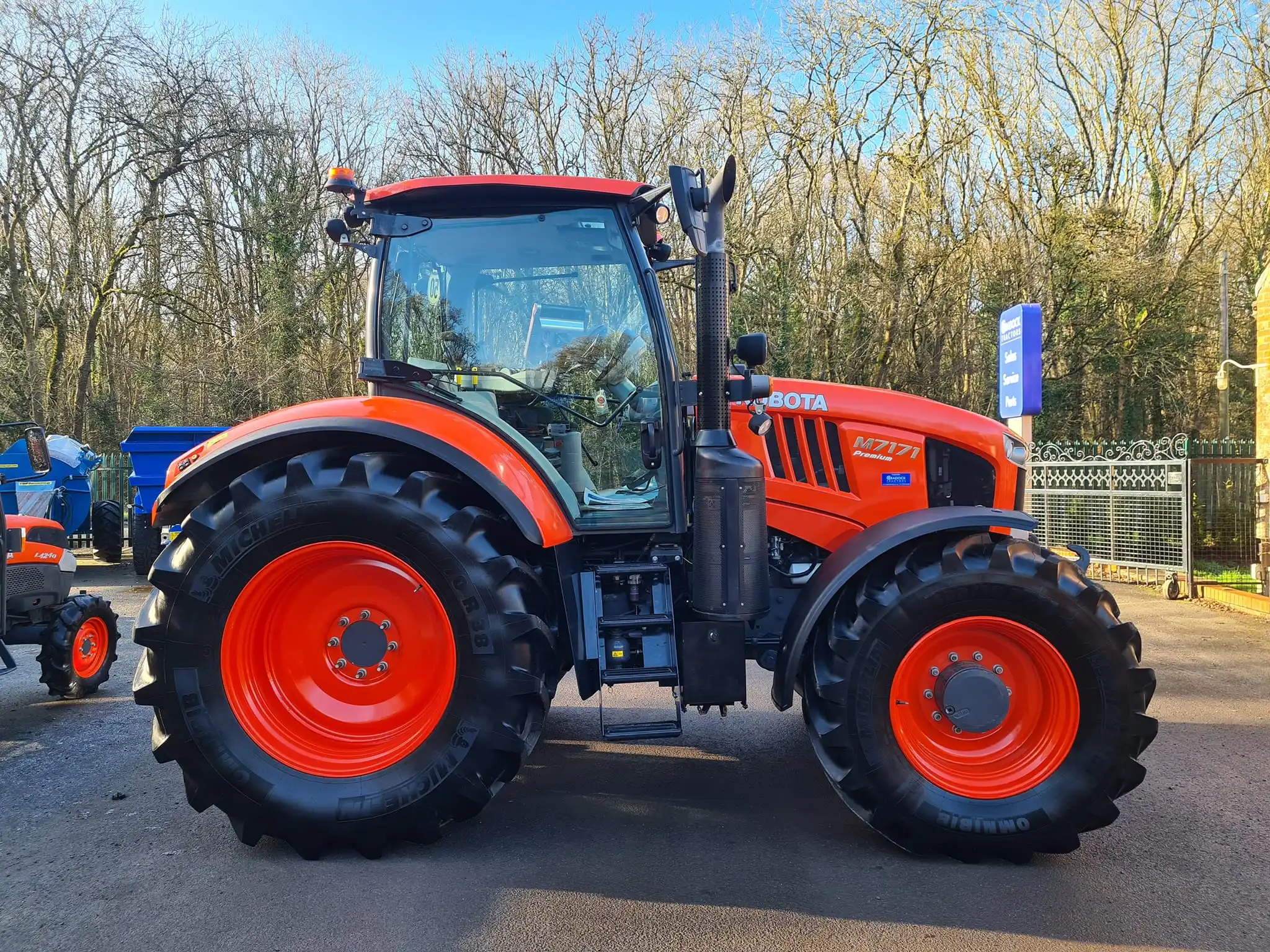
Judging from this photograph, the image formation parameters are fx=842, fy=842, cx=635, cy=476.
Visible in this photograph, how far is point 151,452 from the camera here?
1099cm

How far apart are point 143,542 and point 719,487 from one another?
10070 mm

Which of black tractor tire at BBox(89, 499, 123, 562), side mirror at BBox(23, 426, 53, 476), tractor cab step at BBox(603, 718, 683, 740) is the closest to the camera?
tractor cab step at BBox(603, 718, 683, 740)

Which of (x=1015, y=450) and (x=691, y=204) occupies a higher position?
(x=691, y=204)

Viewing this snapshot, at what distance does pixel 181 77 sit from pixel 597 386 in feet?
57.6

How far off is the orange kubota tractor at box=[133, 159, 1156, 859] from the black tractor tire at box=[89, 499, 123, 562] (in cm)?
1007

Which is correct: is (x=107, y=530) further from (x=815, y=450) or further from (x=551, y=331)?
(x=815, y=450)

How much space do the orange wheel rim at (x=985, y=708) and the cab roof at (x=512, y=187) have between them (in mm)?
2037

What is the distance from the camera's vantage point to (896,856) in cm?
295

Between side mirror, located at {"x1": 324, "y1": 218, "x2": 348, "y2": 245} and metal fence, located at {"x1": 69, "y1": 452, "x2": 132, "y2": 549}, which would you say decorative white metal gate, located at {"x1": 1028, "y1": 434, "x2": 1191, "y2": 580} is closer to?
side mirror, located at {"x1": 324, "y1": 218, "x2": 348, "y2": 245}

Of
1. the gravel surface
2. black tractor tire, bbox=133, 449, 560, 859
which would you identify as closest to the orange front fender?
black tractor tire, bbox=133, 449, 560, 859

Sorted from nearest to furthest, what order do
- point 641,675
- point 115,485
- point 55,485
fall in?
point 641,675 < point 55,485 < point 115,485

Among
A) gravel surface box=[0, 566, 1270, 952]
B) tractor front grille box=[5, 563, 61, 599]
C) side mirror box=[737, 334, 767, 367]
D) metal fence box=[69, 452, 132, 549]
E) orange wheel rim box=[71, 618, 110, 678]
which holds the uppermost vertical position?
side mirror box=[737, 334, 767, 367]

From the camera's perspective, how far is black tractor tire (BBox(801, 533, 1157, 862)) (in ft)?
9.42

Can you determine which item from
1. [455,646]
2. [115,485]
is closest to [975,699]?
[455,646]
